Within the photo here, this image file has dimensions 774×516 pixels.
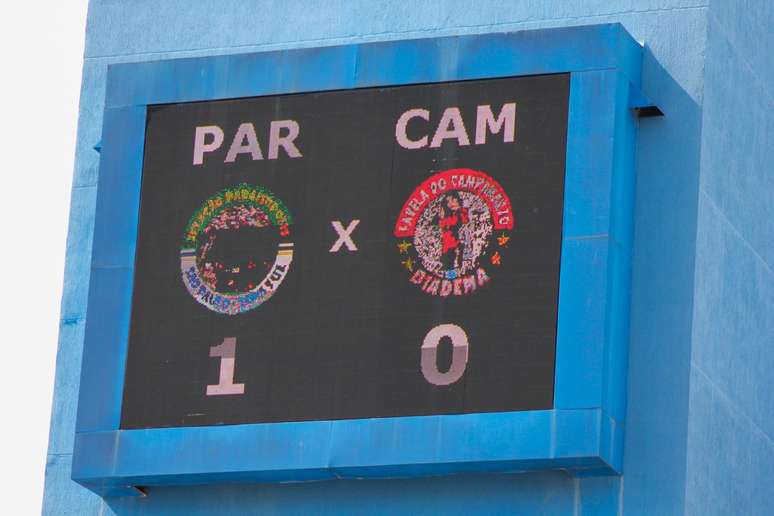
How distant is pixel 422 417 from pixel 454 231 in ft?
6.01

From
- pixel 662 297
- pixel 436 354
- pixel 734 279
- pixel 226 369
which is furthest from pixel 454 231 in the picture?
pixel 734 279

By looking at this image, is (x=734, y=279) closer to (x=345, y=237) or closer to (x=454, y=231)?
(x=454, y=231)

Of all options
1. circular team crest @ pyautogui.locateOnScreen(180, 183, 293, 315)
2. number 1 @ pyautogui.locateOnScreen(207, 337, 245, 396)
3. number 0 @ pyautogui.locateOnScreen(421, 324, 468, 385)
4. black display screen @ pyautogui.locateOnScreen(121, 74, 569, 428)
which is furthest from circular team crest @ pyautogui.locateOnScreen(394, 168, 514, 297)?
number 1 @ pyautogui.locateOnScreen(207, 337, 245, 396)

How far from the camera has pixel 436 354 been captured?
1011 inches

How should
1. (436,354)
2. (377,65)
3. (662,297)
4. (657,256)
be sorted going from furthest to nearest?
(377,65) < (657,256) < (662,297) < (436,354)

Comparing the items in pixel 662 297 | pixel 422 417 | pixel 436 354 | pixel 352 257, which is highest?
pixel 352 257

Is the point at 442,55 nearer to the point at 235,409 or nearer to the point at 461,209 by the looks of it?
the point at 461,209

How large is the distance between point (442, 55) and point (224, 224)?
265 centimetres

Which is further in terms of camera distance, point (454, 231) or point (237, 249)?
point (237, 249)

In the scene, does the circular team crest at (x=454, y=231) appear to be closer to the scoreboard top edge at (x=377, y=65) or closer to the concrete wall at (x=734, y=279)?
the scoreboard top edge at (x=377, y=65)

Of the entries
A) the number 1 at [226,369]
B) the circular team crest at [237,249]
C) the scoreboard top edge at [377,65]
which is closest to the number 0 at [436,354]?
the circular team crest at [237,249]

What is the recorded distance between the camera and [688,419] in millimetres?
25281

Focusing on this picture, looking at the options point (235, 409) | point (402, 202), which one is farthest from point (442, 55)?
point (235, 409)

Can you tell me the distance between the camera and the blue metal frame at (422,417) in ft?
82.5
